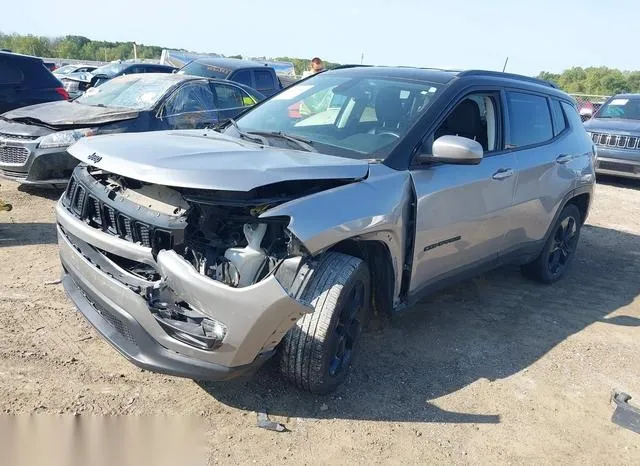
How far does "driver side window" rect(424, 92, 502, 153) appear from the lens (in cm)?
390

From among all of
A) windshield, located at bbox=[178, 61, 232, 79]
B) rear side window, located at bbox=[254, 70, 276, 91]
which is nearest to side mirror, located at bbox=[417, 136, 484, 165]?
windshield, located at bbox=[178, 61, 232, 79]

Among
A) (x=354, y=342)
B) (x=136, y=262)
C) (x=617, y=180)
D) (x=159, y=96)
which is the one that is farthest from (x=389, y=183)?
(x=617, y=180)

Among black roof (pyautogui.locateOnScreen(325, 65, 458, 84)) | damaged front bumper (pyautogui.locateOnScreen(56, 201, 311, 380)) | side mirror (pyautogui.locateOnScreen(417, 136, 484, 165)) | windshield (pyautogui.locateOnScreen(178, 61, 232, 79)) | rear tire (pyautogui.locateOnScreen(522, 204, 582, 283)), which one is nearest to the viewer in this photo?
damaged front bumper (pyautogui.locateOnScreen(56, 201, 311, 380))

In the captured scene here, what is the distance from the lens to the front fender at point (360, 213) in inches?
106

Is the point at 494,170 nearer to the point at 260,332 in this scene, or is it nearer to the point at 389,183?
the point at 389,183

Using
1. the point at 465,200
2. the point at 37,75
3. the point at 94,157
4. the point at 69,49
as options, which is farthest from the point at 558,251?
the point at 69,49

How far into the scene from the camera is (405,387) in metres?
3.42

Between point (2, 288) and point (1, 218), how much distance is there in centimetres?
198

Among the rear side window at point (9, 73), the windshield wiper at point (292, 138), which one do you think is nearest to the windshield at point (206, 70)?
the rear side window at point (9, 73)

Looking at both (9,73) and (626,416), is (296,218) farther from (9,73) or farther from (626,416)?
(9,73)

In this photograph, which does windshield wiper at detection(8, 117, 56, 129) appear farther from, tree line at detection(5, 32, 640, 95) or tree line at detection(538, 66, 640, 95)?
tree line at detection(538, 66, 640, 95)

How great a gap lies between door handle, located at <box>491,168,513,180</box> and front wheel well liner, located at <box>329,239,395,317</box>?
1.24 metres

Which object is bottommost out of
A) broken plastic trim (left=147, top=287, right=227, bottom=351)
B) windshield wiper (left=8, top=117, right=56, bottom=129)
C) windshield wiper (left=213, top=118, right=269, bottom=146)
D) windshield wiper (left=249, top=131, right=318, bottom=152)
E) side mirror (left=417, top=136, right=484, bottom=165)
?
broken plastic trim (left=147, top=287, right=227, bottom=351)

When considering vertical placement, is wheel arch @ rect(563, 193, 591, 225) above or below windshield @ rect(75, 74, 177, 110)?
below
